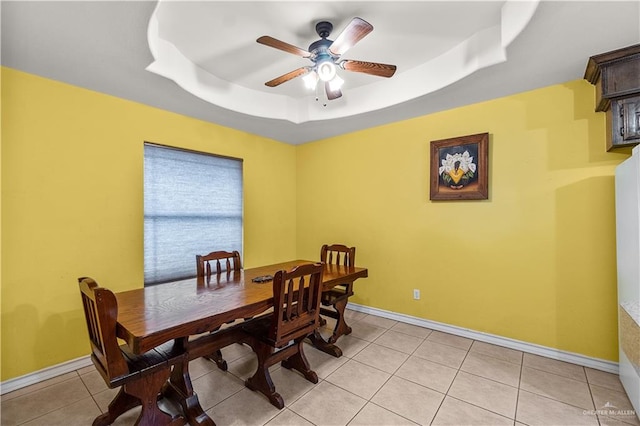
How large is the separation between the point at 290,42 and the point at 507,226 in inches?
103

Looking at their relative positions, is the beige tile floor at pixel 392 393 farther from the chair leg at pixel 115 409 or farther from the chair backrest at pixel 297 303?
the chair backrest at pixel 297 303

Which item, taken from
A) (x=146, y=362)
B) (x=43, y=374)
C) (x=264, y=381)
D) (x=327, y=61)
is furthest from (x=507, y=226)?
(x=43, y=374)

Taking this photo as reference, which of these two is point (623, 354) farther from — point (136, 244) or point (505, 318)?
point (136, 244)

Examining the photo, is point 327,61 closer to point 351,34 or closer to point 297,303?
point 351,34

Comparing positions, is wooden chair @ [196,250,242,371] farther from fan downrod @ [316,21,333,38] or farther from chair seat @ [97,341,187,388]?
fan downrod @ [316,21,333,38]

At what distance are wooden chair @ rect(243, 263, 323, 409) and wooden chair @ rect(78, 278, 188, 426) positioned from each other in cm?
52

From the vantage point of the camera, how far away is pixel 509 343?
2.71m

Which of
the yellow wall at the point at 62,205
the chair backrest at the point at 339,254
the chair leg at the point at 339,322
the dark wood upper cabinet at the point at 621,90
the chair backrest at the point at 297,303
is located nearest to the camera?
the chair backrest at the point at 297,303

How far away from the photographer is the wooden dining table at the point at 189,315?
1.47m

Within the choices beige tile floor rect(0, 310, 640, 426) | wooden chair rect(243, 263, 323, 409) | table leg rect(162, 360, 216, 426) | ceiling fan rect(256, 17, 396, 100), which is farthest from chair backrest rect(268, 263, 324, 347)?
ceiling fan rect(256, 17, 396, 100)

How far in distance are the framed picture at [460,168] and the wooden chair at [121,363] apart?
2.86 metres

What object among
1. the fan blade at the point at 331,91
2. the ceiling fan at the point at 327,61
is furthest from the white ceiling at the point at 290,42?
the fan blade at the point at 331,91

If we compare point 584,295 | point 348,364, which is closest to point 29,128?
point 348,364

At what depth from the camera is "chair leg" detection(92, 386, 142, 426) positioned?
68.4 inches
